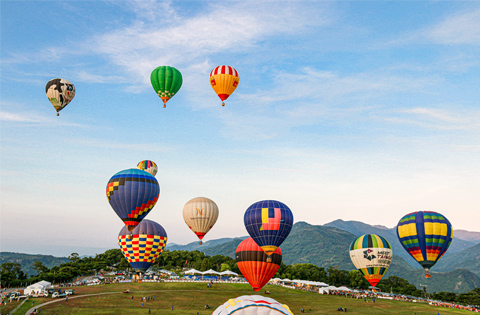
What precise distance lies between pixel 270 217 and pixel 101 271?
76.9 meters

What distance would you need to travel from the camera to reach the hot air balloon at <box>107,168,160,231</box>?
4494cm

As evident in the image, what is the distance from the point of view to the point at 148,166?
264ft

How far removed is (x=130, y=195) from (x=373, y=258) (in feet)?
114

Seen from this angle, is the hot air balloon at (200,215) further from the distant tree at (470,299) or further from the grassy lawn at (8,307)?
the distant tree at (470,299)

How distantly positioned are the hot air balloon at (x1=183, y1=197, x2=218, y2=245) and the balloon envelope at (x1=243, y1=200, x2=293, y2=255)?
53.7ft

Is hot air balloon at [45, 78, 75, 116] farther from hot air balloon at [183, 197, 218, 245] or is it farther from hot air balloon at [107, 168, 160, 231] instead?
hot air balloon at [183, 197, 218, 245]

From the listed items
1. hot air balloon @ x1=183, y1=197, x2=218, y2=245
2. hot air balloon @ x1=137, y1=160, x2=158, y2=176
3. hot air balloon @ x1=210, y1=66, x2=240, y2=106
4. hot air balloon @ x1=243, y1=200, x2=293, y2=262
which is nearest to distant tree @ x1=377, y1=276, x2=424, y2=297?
hot air balloon @ x1=183, y1=197, x2=218, y2=245

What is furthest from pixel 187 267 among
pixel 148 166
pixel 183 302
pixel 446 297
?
pixel 446 297

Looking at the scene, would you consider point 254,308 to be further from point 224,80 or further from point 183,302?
point 224,80

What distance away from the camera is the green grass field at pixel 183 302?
45.8 m

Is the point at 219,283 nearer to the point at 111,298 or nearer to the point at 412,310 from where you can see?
the point at 111,298

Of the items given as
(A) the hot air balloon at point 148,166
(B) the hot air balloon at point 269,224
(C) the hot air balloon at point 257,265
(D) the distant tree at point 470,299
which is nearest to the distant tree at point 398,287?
(D) the distant tree at point 470,299

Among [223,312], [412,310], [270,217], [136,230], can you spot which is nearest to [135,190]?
[136,230]

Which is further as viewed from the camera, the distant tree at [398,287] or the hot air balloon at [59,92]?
the distant tree at [398,287]
